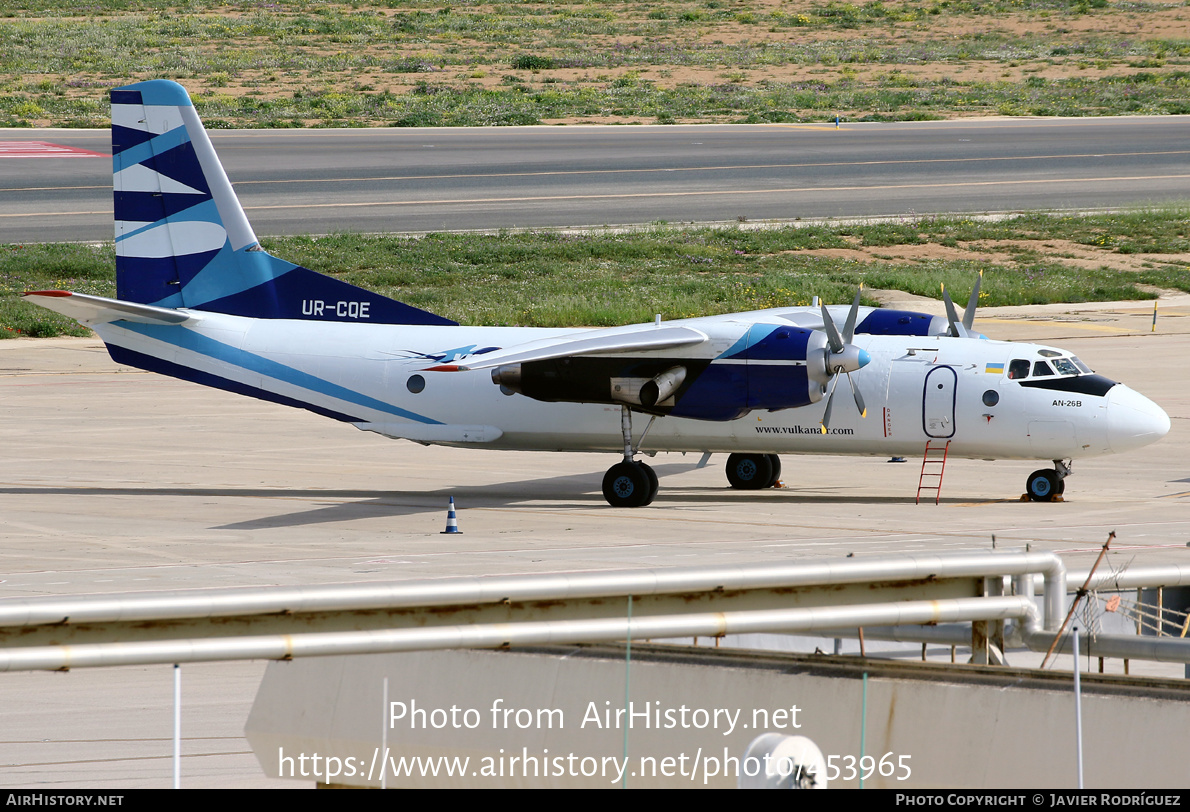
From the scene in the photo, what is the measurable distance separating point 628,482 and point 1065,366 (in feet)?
24.4

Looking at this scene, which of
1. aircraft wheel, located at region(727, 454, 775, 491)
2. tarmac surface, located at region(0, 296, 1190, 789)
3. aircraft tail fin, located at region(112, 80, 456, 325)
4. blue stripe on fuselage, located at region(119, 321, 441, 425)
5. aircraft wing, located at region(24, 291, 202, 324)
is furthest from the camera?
aircraft tail fin, located at region(112, 80, 456, 325)

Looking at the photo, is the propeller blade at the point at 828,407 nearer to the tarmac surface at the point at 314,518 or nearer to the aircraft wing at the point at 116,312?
the tarmac surface at the point at 314,518

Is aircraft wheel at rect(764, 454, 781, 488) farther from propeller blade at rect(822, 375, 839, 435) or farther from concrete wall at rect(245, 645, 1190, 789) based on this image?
concrete wall at rect(245, 645, 1190, 789)

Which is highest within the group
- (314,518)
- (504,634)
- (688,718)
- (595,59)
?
(595,59)

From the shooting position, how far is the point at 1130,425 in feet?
76.6

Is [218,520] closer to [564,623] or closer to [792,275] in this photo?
[564,623]

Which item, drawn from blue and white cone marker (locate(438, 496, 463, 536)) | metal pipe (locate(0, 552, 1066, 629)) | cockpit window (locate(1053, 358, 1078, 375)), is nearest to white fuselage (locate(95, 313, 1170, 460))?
cockpit window (locate(1053, 358, 1078, 375))

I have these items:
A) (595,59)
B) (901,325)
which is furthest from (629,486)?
(595,59)

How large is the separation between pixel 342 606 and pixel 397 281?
4543 cm

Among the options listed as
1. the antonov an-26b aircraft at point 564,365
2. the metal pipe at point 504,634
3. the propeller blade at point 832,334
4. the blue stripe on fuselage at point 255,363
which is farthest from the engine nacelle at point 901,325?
the metal pipe at point 504,634

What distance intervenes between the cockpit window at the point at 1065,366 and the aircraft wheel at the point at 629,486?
693 centimetres

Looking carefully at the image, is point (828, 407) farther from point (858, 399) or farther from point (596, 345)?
point (596, 345)

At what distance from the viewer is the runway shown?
5906 centimetres

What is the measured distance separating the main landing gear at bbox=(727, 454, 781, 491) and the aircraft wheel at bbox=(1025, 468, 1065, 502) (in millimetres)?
4606
